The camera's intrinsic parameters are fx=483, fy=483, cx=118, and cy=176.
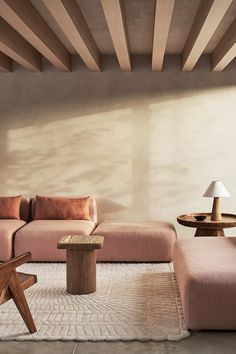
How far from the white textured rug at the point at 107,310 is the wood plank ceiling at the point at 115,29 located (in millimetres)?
2407

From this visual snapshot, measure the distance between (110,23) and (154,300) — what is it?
96.6 inches

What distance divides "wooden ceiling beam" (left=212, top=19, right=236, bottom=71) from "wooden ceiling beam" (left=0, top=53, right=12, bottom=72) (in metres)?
2.71

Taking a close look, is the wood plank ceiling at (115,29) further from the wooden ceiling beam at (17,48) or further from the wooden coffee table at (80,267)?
the wooden coffee table at (80,267)

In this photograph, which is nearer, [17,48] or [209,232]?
[17,48]

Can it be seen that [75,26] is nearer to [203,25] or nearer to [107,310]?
[203,25]

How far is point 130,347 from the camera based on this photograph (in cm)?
321

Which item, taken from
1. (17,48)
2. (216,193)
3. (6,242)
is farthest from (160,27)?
(6,242)

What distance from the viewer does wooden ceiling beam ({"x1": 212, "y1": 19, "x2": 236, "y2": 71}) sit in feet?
16.4

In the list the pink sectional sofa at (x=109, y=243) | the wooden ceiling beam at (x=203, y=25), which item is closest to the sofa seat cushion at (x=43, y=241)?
the pink sectional sofa at (x=109, y=243)

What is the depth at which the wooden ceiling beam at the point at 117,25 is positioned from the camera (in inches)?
148

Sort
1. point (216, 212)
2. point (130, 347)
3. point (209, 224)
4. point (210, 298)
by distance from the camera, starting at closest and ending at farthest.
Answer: point (130, 347) → point (210, 298) → point (209, 224) → point (216, 212)

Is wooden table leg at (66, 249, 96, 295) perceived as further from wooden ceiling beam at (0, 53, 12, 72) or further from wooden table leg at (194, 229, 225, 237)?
wooden ceiling beam at (0, 53, 12, 72)

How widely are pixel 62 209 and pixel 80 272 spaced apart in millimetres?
1864

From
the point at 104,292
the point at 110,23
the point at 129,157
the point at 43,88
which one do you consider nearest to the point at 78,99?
the point at 43,88
